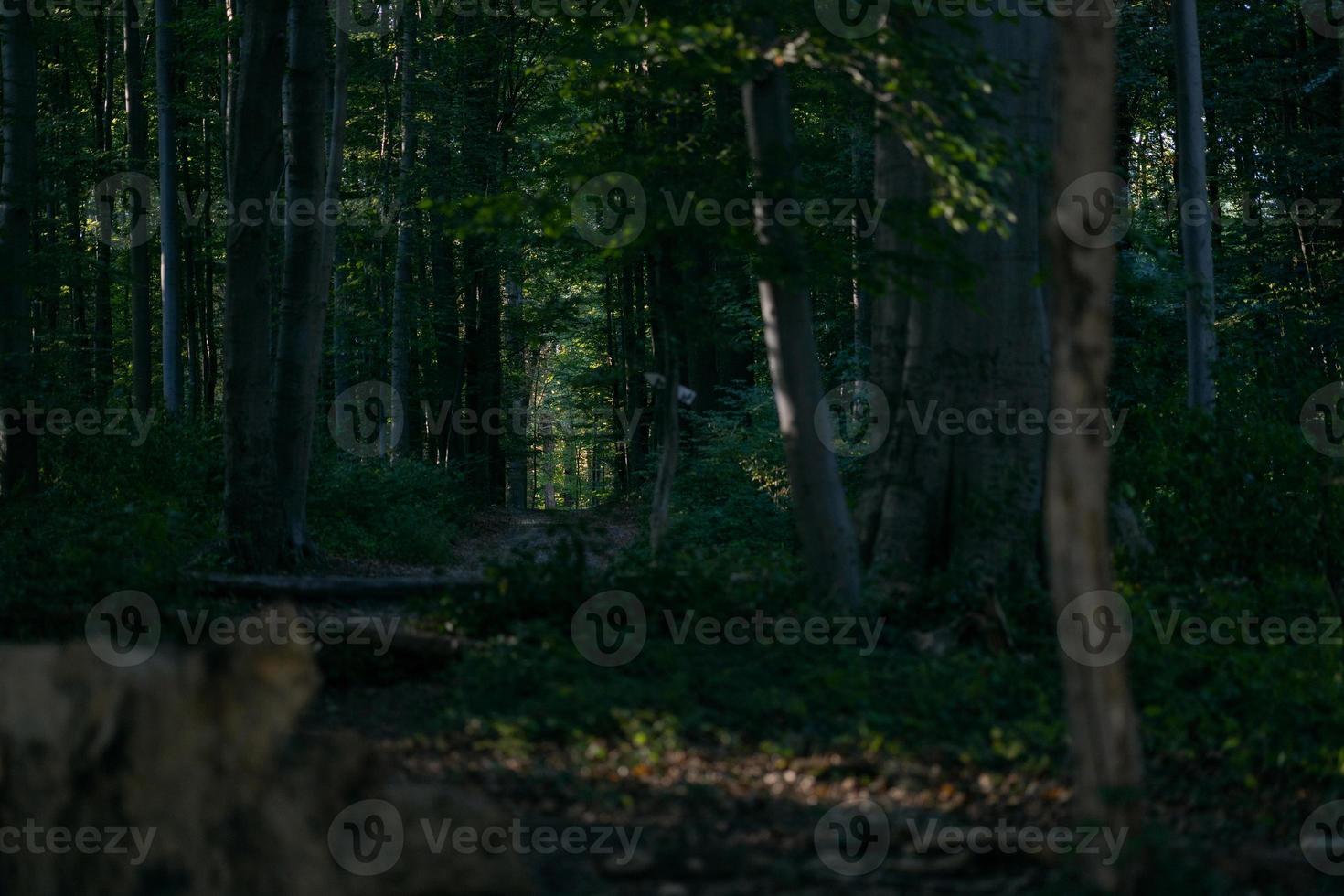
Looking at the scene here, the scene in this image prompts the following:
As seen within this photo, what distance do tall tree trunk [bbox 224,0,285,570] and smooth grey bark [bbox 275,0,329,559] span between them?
0.56 metres

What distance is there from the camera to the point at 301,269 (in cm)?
1440

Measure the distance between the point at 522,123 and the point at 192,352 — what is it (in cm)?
963

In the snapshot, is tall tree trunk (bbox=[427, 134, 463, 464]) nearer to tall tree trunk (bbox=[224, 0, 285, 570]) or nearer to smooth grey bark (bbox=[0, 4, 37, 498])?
smooth grey bark (bbox=[0, 4, 37, 498])

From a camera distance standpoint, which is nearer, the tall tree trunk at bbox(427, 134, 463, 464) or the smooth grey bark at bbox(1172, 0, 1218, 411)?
the smooth grey bark at bbox(1172, 0, 1218, 411)

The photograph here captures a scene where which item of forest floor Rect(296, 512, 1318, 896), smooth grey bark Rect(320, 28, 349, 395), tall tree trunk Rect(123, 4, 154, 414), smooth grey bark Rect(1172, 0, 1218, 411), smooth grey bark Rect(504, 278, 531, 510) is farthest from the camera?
smooth grey bark Rect(504, 278, 531, 510)

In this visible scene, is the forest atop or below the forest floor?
atop

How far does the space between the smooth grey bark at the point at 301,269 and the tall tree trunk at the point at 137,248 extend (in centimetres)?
650

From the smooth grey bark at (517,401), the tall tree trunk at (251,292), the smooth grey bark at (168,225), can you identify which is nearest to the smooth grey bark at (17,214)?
the tall tree trunk at (251,292)

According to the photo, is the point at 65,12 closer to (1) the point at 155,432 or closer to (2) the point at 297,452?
(1) the point at 155,432

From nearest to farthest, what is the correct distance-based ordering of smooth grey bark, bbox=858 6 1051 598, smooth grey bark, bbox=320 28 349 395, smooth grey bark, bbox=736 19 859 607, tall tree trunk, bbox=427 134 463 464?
smooth grey bark, bbox=736 19 859 607 < smooth grey bark, bbox=858 6 1051 598 < smooth grey bark, bbox=320 28 349 395 < tall tree trunk, bbox=427 134 463 464

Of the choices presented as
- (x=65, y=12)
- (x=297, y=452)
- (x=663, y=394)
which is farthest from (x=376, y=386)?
(x=663, y=394)

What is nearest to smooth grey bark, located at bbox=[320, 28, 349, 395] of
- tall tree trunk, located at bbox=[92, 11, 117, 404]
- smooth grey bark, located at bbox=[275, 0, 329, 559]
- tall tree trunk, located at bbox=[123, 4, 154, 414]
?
smooth grey bark, located at bbox=[275, 0, 329, 559]

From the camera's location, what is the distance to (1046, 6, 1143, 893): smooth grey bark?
467 centimetres

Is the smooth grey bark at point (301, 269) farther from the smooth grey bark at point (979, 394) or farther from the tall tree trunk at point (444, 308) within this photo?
the tall tree trunk at point (444, 308)
